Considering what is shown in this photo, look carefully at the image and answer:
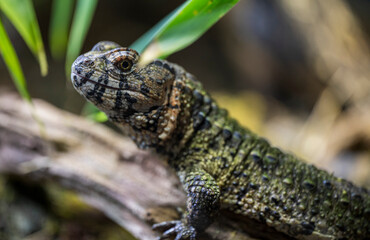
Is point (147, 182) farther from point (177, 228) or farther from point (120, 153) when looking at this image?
point (177, 228)

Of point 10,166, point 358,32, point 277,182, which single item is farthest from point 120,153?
point 358,32

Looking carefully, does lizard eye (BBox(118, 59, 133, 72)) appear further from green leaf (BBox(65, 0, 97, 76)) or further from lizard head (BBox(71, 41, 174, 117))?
green leaf (BBox(65, 0, 97, 76))

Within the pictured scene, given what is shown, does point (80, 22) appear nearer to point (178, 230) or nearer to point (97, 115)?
point (97, 115)

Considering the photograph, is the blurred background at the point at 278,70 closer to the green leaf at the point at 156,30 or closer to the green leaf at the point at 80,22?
the green leaf at the point at 80,22

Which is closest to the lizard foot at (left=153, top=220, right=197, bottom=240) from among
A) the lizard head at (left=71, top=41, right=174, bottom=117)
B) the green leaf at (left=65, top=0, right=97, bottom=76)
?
the lizard head at (left=71, top=41, right=174, bottom=117)

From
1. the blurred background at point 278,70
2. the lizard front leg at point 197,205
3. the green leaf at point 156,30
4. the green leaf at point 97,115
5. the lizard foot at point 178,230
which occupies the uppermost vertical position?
the blurred background at point 278,70

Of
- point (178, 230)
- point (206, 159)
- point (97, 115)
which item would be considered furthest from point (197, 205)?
point (97, 115)

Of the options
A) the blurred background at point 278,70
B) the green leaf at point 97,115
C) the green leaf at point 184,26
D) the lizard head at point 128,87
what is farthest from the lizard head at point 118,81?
the blurred background at point 278,70
